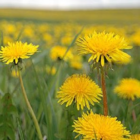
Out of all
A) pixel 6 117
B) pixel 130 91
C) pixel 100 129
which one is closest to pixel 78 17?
pixel 130 91

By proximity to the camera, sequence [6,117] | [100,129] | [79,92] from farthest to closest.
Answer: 1. [6,117]
2. [79,92]
3. [100,129]

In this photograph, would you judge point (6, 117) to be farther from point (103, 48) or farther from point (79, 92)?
point (103, 48)

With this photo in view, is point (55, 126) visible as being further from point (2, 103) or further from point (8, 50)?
point (8, 50)

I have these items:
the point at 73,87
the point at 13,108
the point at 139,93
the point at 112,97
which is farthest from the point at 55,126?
the point at 112,97

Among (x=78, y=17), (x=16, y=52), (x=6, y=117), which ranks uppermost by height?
(x=78, y=17)

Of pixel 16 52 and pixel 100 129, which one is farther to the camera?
pixel 16 52

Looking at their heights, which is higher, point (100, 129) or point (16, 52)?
point (16, 52)

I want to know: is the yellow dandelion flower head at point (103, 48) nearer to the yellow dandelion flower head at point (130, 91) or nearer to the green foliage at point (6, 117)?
the green foliage at point (6, 117)

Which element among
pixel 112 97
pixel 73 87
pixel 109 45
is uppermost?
pixel 109 45
